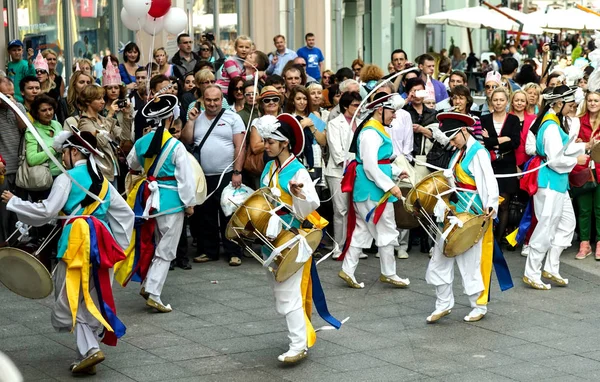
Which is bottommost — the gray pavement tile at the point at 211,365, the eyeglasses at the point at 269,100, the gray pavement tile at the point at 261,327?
the gray pavement tile at the point at 261,327

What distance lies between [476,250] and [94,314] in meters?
3.09

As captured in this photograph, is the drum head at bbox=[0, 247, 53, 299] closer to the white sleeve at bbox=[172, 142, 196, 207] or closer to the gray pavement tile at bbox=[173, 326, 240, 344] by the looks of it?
the gray pavement tile at bbox=[173, 326, 240, 344]

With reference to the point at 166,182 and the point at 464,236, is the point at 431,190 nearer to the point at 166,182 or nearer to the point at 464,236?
the point at 464,236

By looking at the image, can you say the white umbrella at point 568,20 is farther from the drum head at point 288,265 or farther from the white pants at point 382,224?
the drum head at point 288,265

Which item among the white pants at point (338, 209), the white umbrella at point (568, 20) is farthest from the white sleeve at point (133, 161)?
the white umbrella at point (568, 20)

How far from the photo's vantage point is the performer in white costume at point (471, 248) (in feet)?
28.5

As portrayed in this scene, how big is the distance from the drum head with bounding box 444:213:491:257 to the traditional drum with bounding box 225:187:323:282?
1.29 metres

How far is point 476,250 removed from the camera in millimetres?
8758

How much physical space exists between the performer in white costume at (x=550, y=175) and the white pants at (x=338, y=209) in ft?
6.74

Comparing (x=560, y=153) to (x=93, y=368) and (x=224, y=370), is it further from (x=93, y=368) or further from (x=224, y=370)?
(x=93, y=368)

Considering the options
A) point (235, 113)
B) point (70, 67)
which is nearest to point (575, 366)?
point (235, 113)

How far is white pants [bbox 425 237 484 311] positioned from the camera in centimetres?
875

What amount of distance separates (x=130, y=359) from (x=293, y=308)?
1.18m

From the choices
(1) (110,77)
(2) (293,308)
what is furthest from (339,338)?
(1) (110,77)
